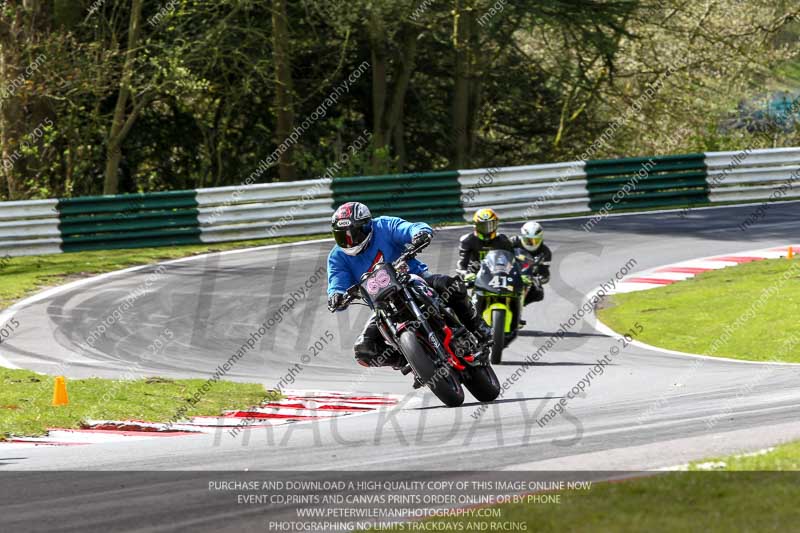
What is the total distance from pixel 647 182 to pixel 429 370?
57.3ft

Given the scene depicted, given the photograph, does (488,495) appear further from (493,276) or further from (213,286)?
(213,286)

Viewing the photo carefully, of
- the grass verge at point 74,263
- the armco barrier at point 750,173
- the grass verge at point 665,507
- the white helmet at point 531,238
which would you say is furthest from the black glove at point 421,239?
the armco barrier at point 750,173

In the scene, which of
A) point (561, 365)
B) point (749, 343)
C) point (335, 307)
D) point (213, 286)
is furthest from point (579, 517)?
point (213, 286)

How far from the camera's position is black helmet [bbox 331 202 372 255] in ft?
32.2

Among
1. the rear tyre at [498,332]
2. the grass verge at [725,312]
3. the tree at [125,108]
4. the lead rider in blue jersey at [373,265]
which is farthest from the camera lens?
the tree at [125,108]

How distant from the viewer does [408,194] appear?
2458cm

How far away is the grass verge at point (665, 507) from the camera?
209 inches

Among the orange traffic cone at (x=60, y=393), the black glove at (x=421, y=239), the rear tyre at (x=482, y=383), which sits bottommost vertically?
the orange traffic cone at (x=60, y=393)

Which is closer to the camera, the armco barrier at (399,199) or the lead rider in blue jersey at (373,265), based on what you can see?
the lead rider in blue jersey at (373,265)

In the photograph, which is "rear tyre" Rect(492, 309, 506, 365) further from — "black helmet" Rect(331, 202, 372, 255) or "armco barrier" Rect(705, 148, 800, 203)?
"armco barrier" Rect(705, 148, 800, 203)

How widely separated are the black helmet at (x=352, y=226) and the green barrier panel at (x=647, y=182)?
1646cm

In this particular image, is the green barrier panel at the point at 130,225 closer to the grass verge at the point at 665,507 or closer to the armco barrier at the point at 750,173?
the armco barrier at the point at 750,173

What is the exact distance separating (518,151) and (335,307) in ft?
76.0

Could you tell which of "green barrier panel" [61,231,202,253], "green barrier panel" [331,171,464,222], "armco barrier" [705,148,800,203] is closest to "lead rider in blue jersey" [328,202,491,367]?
"green barrier panel" [61,231,202,253]
